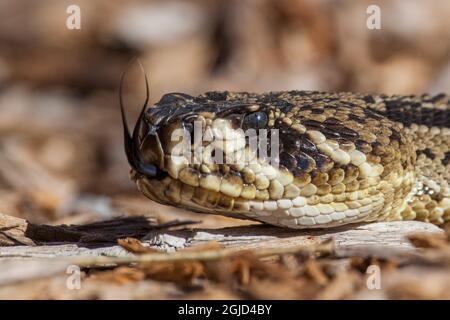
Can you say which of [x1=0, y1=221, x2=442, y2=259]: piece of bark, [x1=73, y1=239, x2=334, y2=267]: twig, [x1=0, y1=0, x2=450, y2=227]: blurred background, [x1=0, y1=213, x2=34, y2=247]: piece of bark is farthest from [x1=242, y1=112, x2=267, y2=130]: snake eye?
[x1=0, y1=0, x2=450, y2=227]: blurred background

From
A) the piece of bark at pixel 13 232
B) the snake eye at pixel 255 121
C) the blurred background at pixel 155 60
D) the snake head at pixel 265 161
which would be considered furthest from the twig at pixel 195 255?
the blurred background at pixel 155 60

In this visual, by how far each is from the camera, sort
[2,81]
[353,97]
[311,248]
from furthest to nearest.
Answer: [2,81]
[353,97]
[311,248]

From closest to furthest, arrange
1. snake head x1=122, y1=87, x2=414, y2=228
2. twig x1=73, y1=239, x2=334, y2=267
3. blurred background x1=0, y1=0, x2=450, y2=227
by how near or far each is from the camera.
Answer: twig x1=73, y1=239, x2=334, y2=267
snake head x1=122, y1=87, x2=414, y2=228
blurred background x1=0, y1=0, x2=450, y2=227

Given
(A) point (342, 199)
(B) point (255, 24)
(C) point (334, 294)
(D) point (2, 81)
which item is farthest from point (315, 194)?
(D) point (2, 81)

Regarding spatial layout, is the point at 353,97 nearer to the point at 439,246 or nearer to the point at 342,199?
the point at 342,199

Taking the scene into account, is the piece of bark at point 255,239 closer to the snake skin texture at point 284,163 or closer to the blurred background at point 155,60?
the snake skin texture at point 284,163

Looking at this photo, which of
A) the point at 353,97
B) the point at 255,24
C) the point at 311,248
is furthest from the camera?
the point at 255,24

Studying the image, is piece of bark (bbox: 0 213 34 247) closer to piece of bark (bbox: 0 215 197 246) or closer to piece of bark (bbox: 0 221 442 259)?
piece of bark (bbox: 0 215 197 246)
